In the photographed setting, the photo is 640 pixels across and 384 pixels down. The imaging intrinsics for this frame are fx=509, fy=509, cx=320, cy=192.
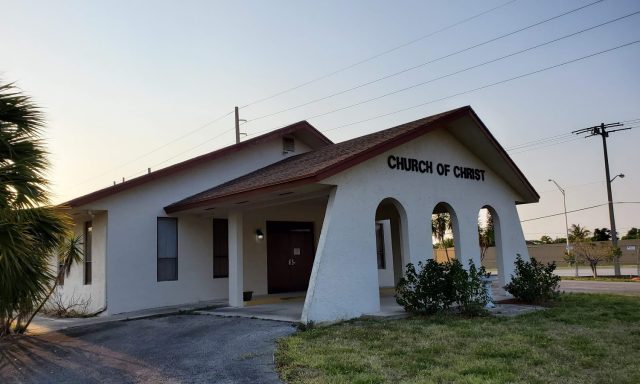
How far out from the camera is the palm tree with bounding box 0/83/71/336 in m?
7.82

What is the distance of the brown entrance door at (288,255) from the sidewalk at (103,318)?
112 inches

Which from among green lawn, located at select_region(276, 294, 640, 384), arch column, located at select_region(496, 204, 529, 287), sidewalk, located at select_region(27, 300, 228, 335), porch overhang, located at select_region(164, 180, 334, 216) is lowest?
green lawn, located at select_region(276, 294, 640, 384)

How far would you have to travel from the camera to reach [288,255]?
1730cm

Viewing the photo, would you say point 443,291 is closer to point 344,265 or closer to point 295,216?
point 344,265

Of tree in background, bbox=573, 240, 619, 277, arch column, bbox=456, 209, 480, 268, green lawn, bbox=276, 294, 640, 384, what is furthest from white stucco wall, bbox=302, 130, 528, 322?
tree in background, bbox=573, 240, 619, 277

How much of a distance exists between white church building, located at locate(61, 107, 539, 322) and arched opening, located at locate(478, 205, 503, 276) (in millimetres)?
99

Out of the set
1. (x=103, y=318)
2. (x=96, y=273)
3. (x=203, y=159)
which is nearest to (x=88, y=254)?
(x=96, y=273)

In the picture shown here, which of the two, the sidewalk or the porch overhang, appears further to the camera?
the sidewalk

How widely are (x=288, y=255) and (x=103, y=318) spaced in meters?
6.45

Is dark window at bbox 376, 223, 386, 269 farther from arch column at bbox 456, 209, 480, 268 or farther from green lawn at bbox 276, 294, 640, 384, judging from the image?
green lawn at bbox 276, 294, 640, 384

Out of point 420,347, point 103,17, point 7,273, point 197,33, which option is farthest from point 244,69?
point 420,347

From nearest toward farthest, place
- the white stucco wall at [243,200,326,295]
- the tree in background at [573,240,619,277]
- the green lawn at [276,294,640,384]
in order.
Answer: the green lawn at [276,294,640,384] → the white stucco wall at [243,200,326,295] → the tree in background at [573,240,619,277]

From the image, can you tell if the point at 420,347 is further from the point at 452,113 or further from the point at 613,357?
the point at 452,113

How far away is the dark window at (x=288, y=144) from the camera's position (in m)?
18.2
